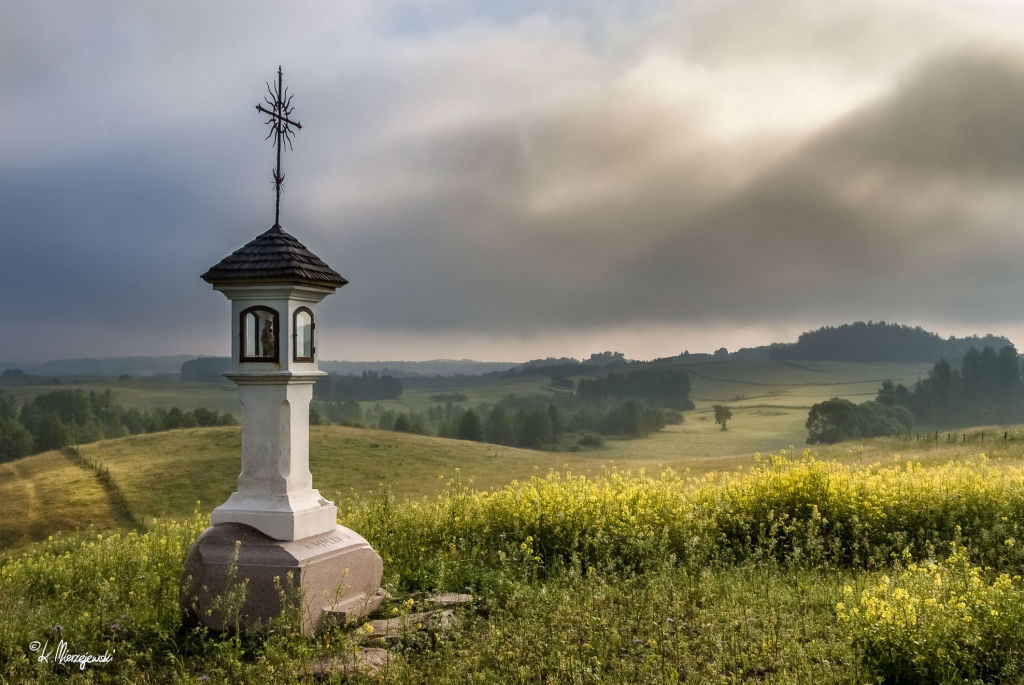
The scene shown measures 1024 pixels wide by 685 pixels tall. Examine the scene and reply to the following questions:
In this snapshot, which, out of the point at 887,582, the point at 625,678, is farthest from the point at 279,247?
the point at 887,582

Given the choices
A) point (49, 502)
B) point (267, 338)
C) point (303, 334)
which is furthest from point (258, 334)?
point (49, 502)

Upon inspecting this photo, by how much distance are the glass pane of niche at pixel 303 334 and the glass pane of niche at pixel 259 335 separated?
0.26 m

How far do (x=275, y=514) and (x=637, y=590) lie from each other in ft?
13.9

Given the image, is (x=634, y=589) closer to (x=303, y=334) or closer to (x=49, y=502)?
(x=303, y=334)

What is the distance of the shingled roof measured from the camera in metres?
8.55

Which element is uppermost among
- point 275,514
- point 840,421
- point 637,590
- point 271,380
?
point 271,380

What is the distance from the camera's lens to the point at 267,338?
8.87 meters

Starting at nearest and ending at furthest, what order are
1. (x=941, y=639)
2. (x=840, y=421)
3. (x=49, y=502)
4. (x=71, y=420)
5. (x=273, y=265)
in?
(x=941, y=639)
(x=273, y=265)
(x=49, y=502)
(x=71, y=420)
(x=840, y=421)

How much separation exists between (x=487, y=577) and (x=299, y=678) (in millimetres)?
2947

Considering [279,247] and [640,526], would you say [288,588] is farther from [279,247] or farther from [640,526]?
[640,526]

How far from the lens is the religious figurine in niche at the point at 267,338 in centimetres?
884

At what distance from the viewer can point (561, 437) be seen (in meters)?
51.7

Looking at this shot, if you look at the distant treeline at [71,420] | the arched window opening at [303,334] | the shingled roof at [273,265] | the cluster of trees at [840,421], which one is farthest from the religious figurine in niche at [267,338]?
the cluster of trees at [840,421]

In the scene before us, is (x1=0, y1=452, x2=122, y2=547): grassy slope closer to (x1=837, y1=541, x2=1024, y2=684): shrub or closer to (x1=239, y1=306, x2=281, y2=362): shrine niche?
(x1=239, y1=306, x2=281, y2=362): shrine niche
